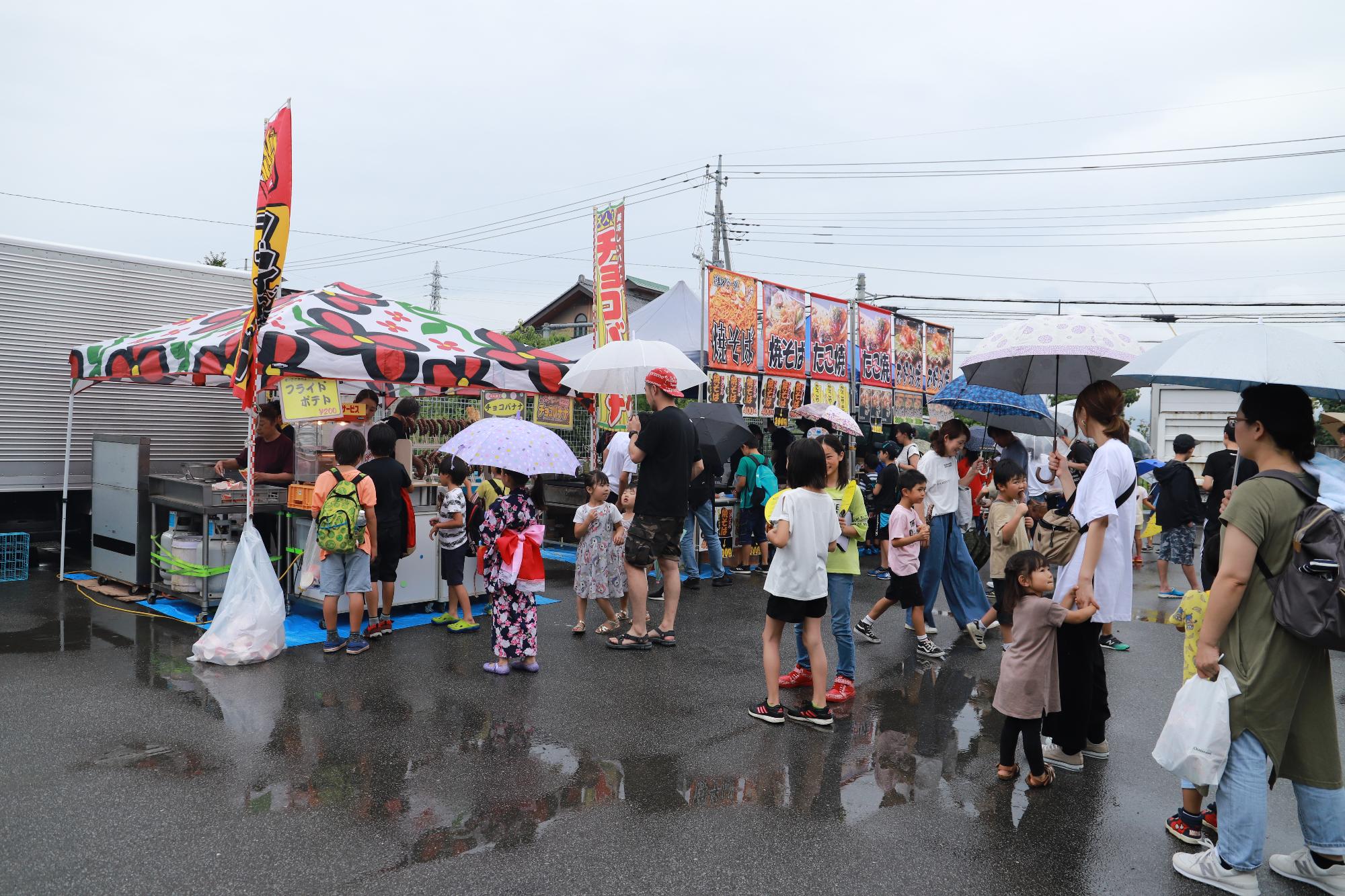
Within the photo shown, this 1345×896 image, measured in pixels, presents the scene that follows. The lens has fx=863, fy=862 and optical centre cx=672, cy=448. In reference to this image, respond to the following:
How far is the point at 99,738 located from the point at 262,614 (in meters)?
1.61

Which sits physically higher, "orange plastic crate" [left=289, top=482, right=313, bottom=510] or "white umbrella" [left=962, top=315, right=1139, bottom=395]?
"white umbrella" [left=962, top=315, right=1139, bottom=395]

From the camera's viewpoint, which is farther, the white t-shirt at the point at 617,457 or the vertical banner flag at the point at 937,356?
the vertical banner flag at the point at 937,356

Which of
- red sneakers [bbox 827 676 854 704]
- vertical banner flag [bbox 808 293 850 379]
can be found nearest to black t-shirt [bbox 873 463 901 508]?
vertical banner flag [bbox 808 293 850 379]

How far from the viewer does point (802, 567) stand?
200 inches

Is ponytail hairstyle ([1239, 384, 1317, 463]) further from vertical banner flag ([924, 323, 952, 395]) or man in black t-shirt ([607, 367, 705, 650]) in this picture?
vertical banner flag ([924, 323, 952, 395])

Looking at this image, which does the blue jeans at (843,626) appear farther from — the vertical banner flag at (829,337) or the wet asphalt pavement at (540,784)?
the vertical banner flag at (829,337)

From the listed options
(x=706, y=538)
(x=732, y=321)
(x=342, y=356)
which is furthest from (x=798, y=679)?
(x=732, y=321)

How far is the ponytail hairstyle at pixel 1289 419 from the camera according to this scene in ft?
11.2

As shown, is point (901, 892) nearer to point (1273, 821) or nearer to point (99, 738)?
point (1273, 821)

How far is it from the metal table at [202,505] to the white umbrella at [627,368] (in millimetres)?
2885

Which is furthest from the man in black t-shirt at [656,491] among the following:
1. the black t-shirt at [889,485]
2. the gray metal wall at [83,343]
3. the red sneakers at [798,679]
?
the gray metal wall at [83,343]

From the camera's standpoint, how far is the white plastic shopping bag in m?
3.37

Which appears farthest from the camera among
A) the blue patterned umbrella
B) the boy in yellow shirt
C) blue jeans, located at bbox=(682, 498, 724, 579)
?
blue jeans, located at bbox=(682, 498, 724, 579)

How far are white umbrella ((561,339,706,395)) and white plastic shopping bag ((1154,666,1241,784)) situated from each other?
5.22 meters
